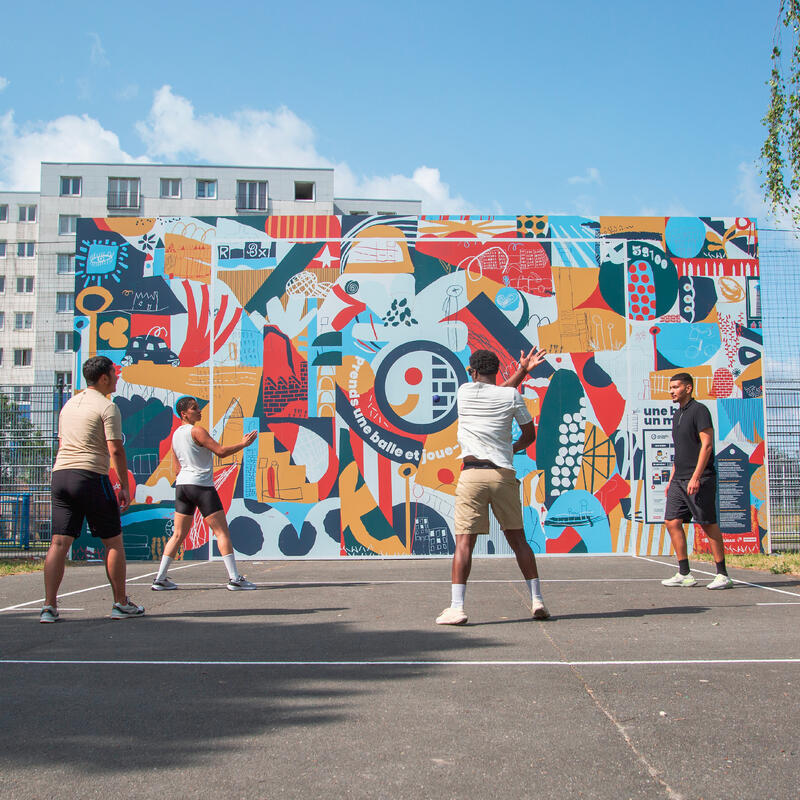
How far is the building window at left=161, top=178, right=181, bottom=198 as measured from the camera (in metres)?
54.3

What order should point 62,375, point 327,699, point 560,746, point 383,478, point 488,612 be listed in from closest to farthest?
point 560,746
point 327,699
point 488,612
point 383,478
point 62,375

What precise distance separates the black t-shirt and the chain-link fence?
900cm

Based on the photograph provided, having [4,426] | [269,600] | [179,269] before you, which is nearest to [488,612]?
[269,600]

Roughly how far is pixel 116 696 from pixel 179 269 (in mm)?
8156

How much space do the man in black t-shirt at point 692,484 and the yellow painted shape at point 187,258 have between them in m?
6.33

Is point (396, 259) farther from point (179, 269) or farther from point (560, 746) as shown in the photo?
point (560, 746)

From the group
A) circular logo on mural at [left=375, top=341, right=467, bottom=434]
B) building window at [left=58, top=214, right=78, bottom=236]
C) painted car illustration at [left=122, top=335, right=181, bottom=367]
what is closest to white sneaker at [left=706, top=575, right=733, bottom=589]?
circular logo on mural at [left=375, top=341, right=467, bottom=434]

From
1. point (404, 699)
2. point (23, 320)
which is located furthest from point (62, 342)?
point (404, 699)

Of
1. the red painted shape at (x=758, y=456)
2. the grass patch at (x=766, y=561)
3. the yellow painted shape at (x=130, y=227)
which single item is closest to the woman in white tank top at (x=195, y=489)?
the yellow painted shape at (x=130, y=227)

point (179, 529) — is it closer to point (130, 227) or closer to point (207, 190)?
point (130, 227)

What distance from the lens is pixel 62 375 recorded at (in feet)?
41.1

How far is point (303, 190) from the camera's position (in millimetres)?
55219

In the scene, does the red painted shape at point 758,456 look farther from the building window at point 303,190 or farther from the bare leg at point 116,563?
the building window at point 303,190

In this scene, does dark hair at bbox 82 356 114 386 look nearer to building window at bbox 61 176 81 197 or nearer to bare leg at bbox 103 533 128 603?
bare leg at bbox 103 533 128 603
